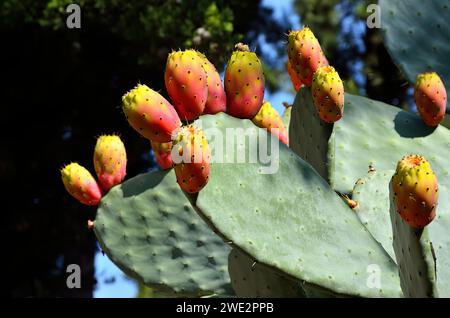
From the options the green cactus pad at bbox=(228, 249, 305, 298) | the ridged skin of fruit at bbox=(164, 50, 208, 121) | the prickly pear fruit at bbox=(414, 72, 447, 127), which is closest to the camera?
the ridged skin of fruit at bbox=(164, 50, 208, 121)

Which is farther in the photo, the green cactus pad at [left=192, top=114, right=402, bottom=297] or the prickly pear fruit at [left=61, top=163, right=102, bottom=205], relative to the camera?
the prickly pear fruit at [left=61, top=163, right=102, bottom=205]

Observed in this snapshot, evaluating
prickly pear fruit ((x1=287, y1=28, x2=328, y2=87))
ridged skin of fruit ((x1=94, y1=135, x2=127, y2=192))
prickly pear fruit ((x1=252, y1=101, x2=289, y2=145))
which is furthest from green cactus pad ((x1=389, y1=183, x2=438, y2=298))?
ridged skin of fruit ((x1=94, y1=135, x2=127, y2=192))

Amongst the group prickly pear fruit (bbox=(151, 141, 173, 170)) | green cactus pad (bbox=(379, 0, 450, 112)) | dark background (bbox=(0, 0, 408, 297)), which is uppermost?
dark background (bbox=(0, 0, 408, 297))

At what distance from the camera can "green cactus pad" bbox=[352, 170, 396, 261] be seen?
2818 mm

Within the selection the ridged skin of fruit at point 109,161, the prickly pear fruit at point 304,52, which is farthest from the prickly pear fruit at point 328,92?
the ridged skin of fruit at point 109,161

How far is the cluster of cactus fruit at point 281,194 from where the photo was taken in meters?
2.23

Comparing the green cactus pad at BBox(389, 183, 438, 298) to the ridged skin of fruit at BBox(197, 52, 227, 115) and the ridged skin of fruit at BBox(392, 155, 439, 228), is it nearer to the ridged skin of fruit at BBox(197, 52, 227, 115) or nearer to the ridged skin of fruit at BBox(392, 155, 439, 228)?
the ridged skin of fruit at BBox(392, 155, 439, 228)

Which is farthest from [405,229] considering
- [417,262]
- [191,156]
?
[191,156]

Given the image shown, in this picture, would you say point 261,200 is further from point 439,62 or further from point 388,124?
point 439,62

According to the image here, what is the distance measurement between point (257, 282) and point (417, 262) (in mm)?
804

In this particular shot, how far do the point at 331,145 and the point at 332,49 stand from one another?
724 cm

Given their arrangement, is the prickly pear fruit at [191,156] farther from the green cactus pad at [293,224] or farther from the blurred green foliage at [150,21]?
the blurred green foliage at [150,21]

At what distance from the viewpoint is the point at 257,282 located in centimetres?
283

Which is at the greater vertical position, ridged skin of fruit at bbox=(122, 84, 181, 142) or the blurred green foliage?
the blurred green foliage
